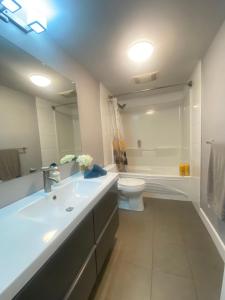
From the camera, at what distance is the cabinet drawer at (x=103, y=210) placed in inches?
42.3

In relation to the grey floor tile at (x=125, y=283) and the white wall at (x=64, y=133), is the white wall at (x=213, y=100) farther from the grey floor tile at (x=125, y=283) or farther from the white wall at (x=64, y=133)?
the white wall at (x=64, y=133)

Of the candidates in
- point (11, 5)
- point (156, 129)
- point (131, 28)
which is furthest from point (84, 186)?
point (156, 129)

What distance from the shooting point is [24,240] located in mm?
608

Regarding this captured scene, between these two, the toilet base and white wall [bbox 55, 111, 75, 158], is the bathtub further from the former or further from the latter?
white wall [bbox 55, 111, 75, 158]

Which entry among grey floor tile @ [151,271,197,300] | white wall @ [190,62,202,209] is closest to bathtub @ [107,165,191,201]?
white wall @ [190,62,202,209]

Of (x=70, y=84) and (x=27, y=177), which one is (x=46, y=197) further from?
(x=70, y=84)

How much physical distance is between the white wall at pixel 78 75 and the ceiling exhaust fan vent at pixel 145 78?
27.4 inches

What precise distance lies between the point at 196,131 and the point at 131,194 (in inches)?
55.1

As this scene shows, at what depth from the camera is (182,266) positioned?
4.26ft

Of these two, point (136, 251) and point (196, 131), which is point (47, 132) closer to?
point (136, 251)

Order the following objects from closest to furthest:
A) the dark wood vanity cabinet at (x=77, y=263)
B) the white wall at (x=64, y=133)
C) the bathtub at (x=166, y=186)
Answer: the dark wood vanity cabinet at (x=77, y=263), the white wall at (x=64, y=133), the bathtub at (x=166, y=186)

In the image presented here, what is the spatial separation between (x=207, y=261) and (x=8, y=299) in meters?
1.65

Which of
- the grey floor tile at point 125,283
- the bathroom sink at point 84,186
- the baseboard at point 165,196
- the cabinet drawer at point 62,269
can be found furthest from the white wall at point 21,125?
the baseboard at point 165,196

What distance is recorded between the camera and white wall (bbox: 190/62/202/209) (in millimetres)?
2017
